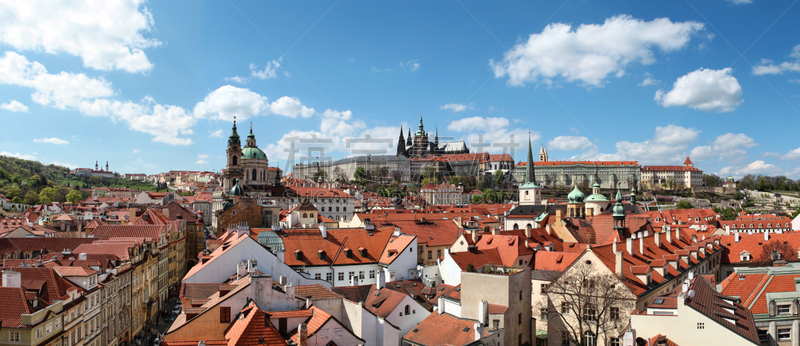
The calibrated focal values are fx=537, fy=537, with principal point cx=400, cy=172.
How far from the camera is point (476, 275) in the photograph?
24391mm

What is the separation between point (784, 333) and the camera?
19.7m

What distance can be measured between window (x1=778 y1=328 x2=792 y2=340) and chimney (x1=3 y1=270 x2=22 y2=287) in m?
30.4

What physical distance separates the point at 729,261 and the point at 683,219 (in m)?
46.6

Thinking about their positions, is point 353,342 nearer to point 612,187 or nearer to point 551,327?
point 551,327

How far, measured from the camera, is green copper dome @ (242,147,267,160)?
10344 cm

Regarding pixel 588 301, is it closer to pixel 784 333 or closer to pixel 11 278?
pixel 784 333

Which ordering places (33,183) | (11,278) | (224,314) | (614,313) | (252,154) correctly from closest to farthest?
(224,314) < (11,278) < (614,313) < (252,154) < (33,183)

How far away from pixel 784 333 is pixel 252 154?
94771 millimetres

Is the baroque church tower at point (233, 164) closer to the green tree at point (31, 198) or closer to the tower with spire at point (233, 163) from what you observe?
the tower with spire at point (233, 163)

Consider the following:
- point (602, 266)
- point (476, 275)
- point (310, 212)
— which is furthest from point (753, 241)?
point (310, 212)

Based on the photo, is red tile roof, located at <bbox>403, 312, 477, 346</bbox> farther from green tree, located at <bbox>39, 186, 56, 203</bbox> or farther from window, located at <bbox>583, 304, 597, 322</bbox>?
green tree, located at <bbox>39, 186, 56, 203</bbox>

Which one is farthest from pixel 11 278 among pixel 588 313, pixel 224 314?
pixel 588 313

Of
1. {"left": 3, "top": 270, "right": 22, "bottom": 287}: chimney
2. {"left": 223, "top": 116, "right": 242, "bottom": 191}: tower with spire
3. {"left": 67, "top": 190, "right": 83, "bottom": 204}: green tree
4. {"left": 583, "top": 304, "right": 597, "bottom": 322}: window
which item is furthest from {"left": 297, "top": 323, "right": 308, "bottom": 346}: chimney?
{"left": 67, "top": 190, "right": 83, "bottom": 204}: green tree

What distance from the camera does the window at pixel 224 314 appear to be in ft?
60.3
